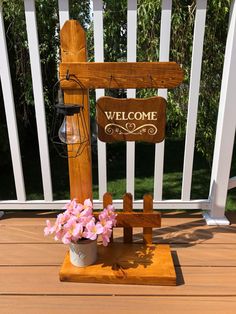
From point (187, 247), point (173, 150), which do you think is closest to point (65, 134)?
point (187, 247)

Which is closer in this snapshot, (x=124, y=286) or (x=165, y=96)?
(x=124, y=286)

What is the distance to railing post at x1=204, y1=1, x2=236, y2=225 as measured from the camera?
5.05 feet

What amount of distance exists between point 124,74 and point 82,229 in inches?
24.7

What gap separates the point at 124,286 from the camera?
1.34 meters

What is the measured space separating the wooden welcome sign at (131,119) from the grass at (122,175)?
1.40 metres

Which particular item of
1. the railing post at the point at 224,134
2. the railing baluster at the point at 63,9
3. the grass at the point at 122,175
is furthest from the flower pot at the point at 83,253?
the grass at the point at 122,175

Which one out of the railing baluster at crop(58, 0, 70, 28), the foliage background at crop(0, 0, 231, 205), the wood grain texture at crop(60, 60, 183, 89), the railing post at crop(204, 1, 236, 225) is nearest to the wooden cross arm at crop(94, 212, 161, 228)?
the railing post at crop(204, 1, 236, 225)

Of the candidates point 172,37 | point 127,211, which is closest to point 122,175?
point 172,37

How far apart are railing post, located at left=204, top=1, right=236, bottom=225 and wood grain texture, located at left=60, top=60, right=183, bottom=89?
1.25ft

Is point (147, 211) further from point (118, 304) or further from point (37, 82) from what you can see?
point (37, 82)

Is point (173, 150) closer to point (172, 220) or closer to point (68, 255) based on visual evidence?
point (172, 220)

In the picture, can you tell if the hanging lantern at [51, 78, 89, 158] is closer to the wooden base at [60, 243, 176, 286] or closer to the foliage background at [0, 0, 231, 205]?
the wooden base at [60, 243, 176, 286]

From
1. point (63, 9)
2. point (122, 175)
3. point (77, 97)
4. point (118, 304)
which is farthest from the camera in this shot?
point (122, 175)

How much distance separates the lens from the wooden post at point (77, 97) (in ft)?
4.25
